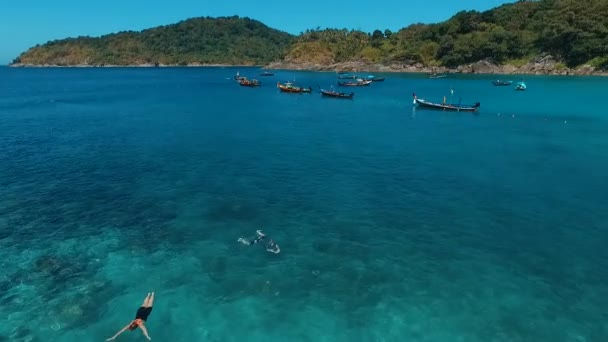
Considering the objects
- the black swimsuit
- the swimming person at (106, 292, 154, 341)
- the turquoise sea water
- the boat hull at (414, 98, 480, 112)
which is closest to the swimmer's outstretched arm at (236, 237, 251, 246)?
the turquoise sea water

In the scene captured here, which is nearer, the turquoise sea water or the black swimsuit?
the black swimsuit

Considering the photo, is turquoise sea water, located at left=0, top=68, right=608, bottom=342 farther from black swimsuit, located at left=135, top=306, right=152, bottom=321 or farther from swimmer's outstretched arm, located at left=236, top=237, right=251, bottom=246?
swimmer's outstretched arm, located at left=236, top=237, right=251, bottom=246

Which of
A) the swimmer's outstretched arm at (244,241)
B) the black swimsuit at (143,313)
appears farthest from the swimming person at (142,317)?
the swimmer's outstretched arm at (244,241)

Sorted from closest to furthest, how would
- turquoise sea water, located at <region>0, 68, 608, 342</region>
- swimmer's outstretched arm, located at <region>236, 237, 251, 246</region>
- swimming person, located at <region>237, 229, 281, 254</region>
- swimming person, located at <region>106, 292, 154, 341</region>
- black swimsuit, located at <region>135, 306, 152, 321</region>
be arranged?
1. swimming person, located at <region>106, 292, 154, 341</region>
2. black swimsuit, located at <region>135, 306, 152, 321</region>
3. turquoise sea water, located at <region>0, 68, 608, 342</region>
4. swimming person, located at <region>237, 229, 281, 254</region>
5. swimmer's outstretched arm, located at <region>236, 237, 251, 246</region>

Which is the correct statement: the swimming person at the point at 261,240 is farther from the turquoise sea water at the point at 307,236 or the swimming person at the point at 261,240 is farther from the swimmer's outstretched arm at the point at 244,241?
the turquoise sea water at the point at 307,236

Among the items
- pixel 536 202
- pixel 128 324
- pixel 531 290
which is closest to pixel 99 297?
pixel 128 324

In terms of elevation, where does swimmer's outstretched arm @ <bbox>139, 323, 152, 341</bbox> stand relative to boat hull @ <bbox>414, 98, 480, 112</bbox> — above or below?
below

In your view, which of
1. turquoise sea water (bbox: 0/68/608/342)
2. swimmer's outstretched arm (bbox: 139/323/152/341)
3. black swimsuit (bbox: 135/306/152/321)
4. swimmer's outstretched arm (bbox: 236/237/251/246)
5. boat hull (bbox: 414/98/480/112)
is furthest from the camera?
boat hull (bbox: 414/98/480/112)
